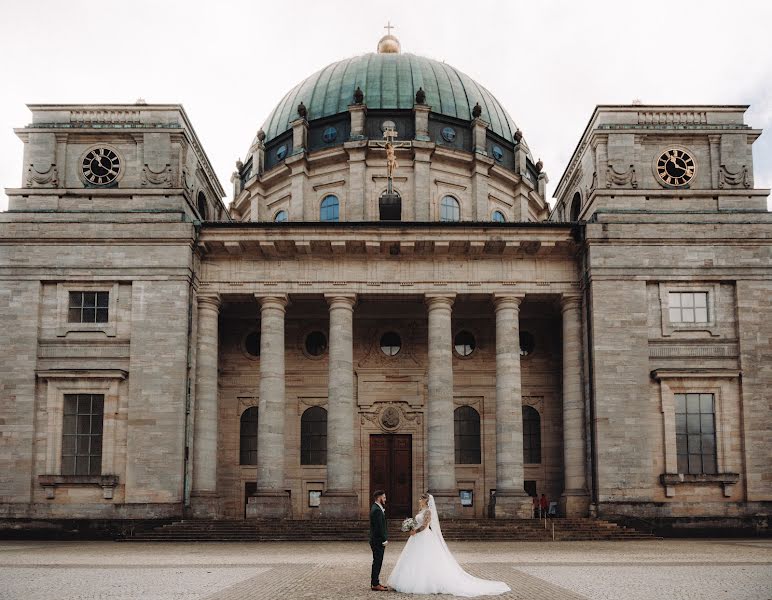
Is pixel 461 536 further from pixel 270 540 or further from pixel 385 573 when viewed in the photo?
pixel 385 573

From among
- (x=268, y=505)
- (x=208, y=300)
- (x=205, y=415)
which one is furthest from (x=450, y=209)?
(x=268, y=505)

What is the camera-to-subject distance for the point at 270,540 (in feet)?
111

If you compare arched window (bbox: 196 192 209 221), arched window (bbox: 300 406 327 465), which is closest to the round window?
arched window (bbox: 300 406 327 465)

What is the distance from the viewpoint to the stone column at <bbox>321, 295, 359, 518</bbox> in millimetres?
37875

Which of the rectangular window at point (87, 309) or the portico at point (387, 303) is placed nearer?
the rectangular window at point (87, 309)

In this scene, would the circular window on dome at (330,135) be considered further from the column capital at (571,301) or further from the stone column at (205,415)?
the column capital at (571,301)

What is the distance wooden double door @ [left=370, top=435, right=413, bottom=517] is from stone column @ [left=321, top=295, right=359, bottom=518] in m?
5.24

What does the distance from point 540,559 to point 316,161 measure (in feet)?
99.2

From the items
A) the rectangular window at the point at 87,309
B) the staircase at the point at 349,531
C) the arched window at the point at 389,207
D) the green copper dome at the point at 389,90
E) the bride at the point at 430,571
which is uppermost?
the green copper dome at the point at 389,90

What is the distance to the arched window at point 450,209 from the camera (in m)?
50.1

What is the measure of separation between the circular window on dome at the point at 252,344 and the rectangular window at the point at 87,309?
837 centimetres

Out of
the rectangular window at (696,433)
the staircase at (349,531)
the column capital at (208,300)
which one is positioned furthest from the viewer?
the column capital at (208,300)

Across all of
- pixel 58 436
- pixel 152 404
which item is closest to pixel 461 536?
pixel 152 404

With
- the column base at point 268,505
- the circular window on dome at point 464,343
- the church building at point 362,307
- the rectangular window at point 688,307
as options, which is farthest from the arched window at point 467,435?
the rectangular window at point 688,307
